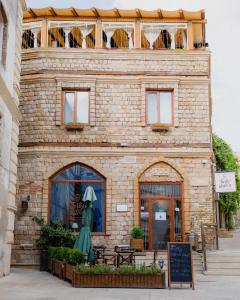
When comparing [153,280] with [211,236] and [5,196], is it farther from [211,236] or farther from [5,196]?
[211,236]

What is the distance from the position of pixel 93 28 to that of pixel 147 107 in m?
3.57

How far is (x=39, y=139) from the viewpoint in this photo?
1633cm

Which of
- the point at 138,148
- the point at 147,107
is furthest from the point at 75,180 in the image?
the point at 147,107

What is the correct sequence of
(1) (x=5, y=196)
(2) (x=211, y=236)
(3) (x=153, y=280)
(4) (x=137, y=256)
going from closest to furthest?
(3) (x=153, y=280) < (1) (x=5, y=196) < (4) (x=137, y=256) < (2) (x=211, y=236)

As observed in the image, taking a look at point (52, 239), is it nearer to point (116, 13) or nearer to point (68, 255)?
point (68, 255)

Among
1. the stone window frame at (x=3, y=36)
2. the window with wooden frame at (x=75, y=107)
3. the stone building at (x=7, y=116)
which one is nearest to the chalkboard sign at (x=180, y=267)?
the stone building at (x=7, y=116)

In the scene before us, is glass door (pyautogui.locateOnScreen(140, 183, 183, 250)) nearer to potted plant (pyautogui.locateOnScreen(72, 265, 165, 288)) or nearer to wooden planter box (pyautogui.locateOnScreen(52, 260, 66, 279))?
wooden planter box (pyautogui.locateOnScreen(52, 260, 66, 279))

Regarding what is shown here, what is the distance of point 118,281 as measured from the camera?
10.3 meters

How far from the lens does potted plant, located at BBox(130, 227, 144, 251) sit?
49.4ft

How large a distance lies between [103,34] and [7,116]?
22.4 feet

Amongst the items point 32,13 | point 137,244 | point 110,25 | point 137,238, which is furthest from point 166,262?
point 32,13

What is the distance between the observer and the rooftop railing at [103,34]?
56.3 feet

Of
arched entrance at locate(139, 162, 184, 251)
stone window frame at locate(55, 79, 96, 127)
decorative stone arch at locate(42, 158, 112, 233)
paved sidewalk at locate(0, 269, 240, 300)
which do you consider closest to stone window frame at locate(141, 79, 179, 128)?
arched entrance at locate(139, 162, 184, 251)

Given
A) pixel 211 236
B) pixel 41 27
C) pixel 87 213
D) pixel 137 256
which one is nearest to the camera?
pixel 87 213
